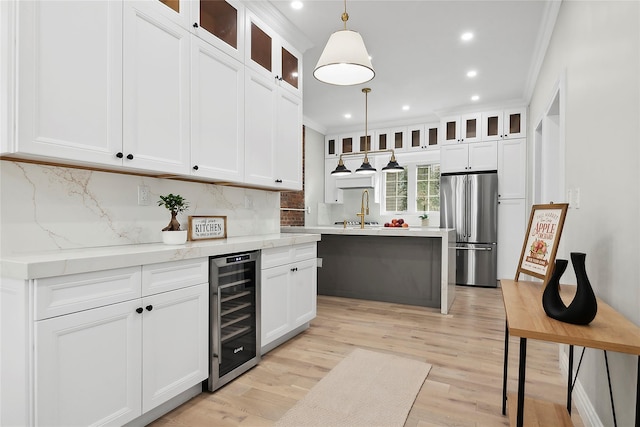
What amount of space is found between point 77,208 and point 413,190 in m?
5.74

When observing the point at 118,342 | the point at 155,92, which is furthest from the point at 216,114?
the point at 118,342

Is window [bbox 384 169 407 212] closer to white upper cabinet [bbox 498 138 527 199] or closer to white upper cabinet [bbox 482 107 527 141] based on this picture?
white upper cabinet [bbox 482 107 527 141]

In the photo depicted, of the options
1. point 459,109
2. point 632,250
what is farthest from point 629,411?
point 459,109

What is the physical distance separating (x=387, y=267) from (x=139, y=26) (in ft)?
11.6

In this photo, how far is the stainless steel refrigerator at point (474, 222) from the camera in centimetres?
561

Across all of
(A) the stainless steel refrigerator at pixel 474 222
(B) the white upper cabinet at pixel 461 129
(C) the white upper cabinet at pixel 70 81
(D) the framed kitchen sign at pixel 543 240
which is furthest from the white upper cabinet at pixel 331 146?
(C) the white upper cabinet at pixel 70 81

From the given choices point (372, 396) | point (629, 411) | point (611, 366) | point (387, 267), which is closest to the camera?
point (629, 411)

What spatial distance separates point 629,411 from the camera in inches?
55.4

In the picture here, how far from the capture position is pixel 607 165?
5.66 ft

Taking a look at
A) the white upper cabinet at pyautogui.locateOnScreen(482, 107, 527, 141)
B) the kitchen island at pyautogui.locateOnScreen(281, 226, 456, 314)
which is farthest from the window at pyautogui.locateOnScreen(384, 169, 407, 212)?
Answer: the kitchen island at pyautogui.locateOnScreen(281, 226, 456, 314)

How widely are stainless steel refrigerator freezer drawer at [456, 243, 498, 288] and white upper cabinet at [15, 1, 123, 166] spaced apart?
515 cm

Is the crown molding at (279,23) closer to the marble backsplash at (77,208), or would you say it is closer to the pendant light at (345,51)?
the pendant light at (345,51)

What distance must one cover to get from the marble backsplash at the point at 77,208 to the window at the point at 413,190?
186 inches

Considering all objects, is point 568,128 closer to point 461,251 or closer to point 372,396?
point 372,396
